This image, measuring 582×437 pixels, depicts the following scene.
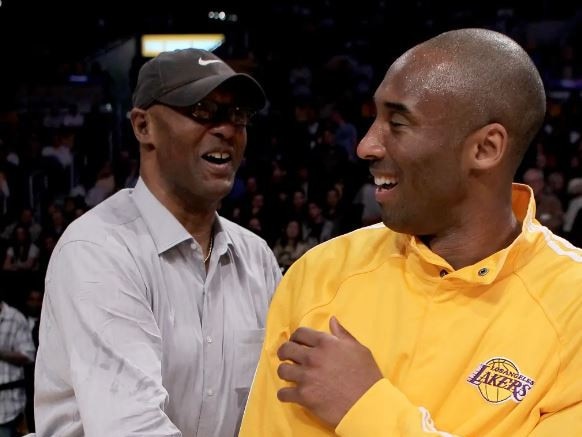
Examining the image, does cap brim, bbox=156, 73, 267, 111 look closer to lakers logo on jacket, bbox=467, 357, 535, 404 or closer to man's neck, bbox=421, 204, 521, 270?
man's neck, bbox=421, 204, 521, 270

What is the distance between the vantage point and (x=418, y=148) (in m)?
1.69

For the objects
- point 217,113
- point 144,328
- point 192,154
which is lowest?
point 144,328

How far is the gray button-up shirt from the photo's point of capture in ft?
6.71

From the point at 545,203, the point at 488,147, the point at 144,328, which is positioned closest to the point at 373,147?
the point at 488,147

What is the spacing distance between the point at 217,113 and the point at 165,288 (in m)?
0.50

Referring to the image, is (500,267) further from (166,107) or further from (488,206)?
(166,107)

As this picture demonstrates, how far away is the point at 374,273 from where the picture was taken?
1799 mm

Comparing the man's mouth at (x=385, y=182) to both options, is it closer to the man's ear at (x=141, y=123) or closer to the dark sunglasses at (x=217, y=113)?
the dark sunglasses at (x=217, y=113)

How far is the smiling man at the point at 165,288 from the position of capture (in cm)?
207

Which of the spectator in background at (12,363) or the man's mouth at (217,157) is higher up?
the man's mouth at (217,157)

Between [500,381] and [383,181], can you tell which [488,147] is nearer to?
[383,181]

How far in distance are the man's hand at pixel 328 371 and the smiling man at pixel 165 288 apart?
463 millimetres

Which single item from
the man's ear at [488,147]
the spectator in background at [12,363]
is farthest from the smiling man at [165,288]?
the spectator in background at [12,363]

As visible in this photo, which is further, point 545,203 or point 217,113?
point 545,203
